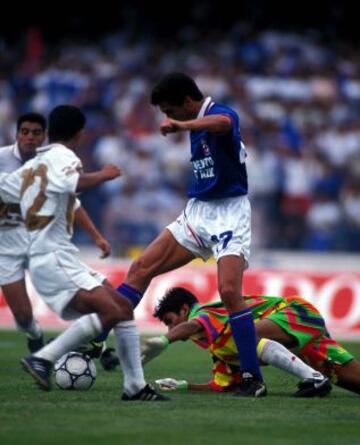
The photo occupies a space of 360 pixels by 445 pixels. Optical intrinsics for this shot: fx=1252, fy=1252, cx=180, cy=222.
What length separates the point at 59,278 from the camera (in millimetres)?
8141

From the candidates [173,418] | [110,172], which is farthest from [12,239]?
[173,418]

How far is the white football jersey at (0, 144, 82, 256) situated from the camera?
8148 millimetres

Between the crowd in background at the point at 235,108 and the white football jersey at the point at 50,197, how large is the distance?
33.2ft

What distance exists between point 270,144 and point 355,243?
8.48 ft

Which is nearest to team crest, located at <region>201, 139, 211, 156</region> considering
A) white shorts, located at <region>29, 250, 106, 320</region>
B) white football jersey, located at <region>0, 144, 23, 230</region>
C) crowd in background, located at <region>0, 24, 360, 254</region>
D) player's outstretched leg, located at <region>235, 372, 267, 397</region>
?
white shorts, located at <region>29, 250, 106, 320</region>

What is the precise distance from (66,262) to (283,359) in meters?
1.71

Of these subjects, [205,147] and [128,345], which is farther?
[205,147]

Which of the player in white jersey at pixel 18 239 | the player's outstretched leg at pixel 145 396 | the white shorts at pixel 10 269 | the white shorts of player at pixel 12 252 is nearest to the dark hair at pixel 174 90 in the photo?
the player in white jersey at pixel 18 239

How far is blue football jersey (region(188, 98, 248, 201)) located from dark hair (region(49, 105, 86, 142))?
42.8 inches

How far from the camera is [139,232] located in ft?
61.2

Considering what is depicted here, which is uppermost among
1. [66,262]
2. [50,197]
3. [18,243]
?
[50,197]

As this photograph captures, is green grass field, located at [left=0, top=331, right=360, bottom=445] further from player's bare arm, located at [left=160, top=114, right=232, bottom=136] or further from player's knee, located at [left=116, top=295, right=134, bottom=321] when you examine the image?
player's bare arm, located at [left=160, top=114, right=232, bottom=136]

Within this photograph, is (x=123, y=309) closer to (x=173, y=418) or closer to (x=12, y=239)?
(x=173, y=418)

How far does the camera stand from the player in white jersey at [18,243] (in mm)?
10633
